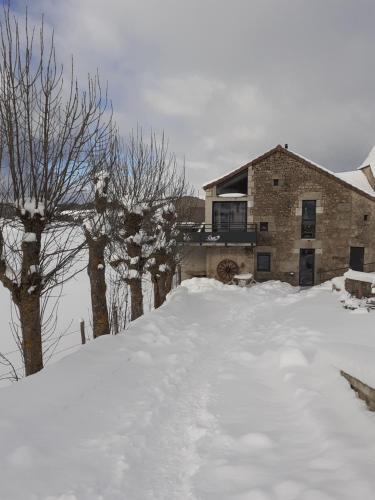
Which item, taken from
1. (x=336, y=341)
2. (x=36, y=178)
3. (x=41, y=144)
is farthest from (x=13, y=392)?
(x=336, y=341)

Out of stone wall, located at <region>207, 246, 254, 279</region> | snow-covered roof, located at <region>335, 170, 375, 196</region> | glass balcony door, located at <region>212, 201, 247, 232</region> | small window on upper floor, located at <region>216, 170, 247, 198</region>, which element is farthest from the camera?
snow-covered roof, located at <region>335, 170, 375, 196</region>

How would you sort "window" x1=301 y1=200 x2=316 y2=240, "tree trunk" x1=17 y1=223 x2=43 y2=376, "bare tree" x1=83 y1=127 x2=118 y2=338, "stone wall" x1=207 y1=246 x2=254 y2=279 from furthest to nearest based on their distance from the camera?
1. "stone wall" x1=207 y1=246 x2=254 y2=279
2. "window" x1=301 y1=200 x2=316 y2=240
3. "bare tree" x1=83 y1=127 x2=118 y2=338
4. "tree trunk" x1=17 y1=223 x2=43 y2=376

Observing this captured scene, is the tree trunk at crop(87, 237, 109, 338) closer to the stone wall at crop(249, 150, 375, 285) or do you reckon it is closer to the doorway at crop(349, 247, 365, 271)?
the stone wall at crop(249, 150, 375, 285)

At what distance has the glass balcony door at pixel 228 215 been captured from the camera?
1869 cm

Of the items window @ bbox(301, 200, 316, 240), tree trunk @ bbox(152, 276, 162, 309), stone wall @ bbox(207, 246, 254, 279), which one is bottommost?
tree trunk @ bbox(152, 276, 162, 309)

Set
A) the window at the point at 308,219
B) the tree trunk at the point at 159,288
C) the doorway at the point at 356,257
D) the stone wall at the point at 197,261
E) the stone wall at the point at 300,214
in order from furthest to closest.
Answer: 1. the stone wall at the point at 197,261
2. the window at the point at 308,219
3. the doorway at the point at 356,257
4. the stone wall at the point at 300,214
5. the tree trunk at the point at 159,288

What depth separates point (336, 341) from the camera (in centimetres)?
648

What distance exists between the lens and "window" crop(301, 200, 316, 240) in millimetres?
17984

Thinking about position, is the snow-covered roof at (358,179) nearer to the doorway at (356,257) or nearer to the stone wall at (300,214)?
the stone wall at (300,214)

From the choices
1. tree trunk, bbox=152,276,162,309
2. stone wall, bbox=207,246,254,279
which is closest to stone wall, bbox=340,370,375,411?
tree trunk, bbox=152,276,162,309

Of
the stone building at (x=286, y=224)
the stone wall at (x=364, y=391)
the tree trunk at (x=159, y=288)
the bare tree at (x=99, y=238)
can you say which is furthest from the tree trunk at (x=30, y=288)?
the stone building at (x=286, y=224)

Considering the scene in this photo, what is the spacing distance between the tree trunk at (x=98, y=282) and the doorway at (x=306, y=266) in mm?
13427

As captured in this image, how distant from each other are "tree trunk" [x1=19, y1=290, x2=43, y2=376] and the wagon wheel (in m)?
13.9

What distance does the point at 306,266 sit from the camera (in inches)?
718
